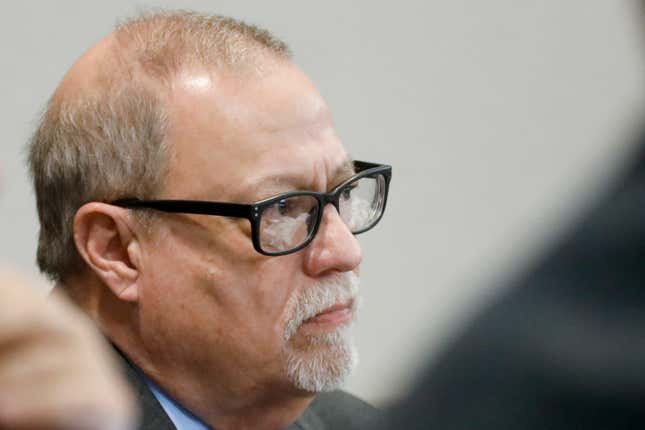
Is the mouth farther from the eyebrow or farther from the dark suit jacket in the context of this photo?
the dark suit jacket

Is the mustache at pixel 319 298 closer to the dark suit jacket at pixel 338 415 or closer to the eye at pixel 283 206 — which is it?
the eye at pixel 283 206

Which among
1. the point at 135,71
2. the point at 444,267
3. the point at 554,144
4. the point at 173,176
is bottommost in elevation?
the point at 444,267

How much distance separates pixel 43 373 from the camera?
33.4 inches

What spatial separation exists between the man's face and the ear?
3 cm

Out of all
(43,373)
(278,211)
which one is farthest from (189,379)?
(43,373)

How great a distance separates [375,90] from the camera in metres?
3.47

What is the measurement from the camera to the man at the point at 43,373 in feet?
2.77

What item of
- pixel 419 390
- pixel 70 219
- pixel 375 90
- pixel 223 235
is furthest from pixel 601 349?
pixel 375 90

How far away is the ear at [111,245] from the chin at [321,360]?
29 cm

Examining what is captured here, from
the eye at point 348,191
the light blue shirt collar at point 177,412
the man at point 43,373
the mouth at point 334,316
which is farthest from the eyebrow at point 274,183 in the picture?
the man at point 43,373

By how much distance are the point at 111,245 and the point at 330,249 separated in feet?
1.22

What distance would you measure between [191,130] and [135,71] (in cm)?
14

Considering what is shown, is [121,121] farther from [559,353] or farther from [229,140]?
[559,353]

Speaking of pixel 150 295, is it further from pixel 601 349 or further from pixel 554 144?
pixel 554 144
